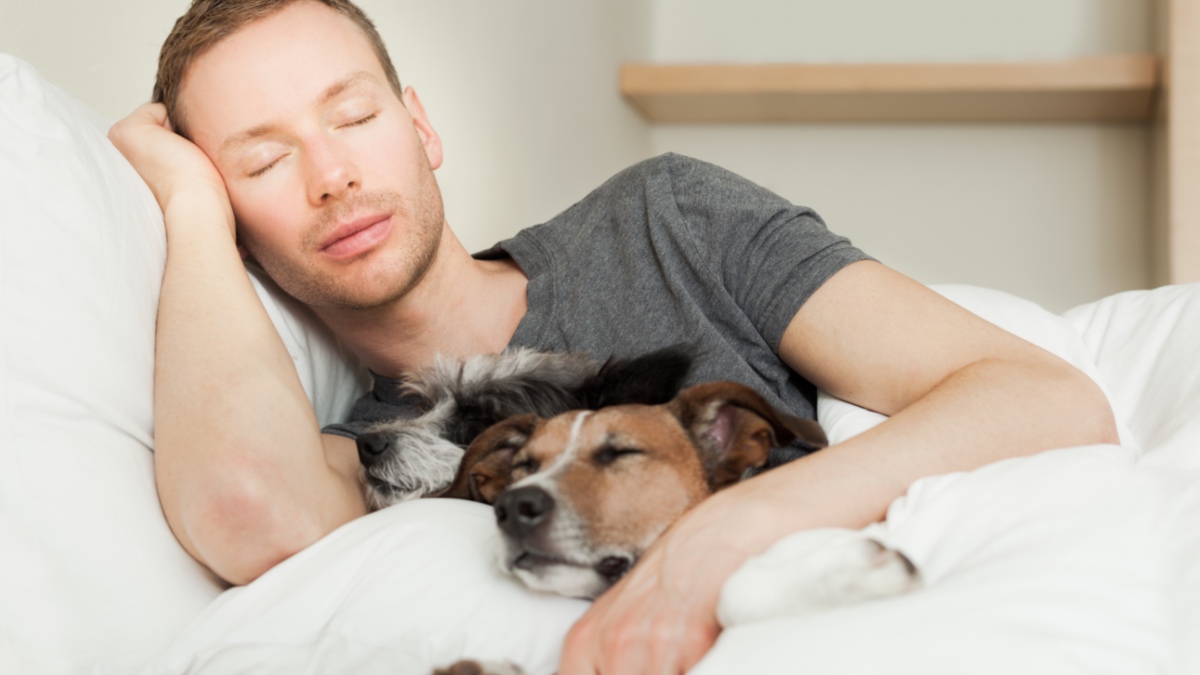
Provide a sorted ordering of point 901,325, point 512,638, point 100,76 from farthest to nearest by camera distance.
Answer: point 100,76 < point 901,325 < point 512,638

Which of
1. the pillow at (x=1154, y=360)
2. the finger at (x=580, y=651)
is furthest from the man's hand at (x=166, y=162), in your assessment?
the pillow at (x=1154, y=360)

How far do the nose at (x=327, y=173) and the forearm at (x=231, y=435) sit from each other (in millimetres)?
167

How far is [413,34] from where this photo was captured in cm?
240

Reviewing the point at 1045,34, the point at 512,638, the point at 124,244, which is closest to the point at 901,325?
the point at 512,638

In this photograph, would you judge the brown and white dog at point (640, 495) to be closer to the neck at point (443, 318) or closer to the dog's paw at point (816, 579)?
the dog's paw at point (816, 579)

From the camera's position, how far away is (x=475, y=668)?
76 cm

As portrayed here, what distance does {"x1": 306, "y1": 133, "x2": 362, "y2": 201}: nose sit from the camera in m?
1.33

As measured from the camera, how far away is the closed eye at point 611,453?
91cm

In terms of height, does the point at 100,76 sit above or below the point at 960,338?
above

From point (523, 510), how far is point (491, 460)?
24 cm

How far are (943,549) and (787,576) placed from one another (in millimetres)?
121

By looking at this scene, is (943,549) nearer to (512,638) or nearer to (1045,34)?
(512,638)

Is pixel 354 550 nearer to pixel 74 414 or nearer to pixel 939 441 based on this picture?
pixel 74 414

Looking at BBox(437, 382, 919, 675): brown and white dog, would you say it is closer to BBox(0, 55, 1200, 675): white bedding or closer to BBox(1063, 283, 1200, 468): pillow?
BBox(0, 55, 1200, 675): white bedding
